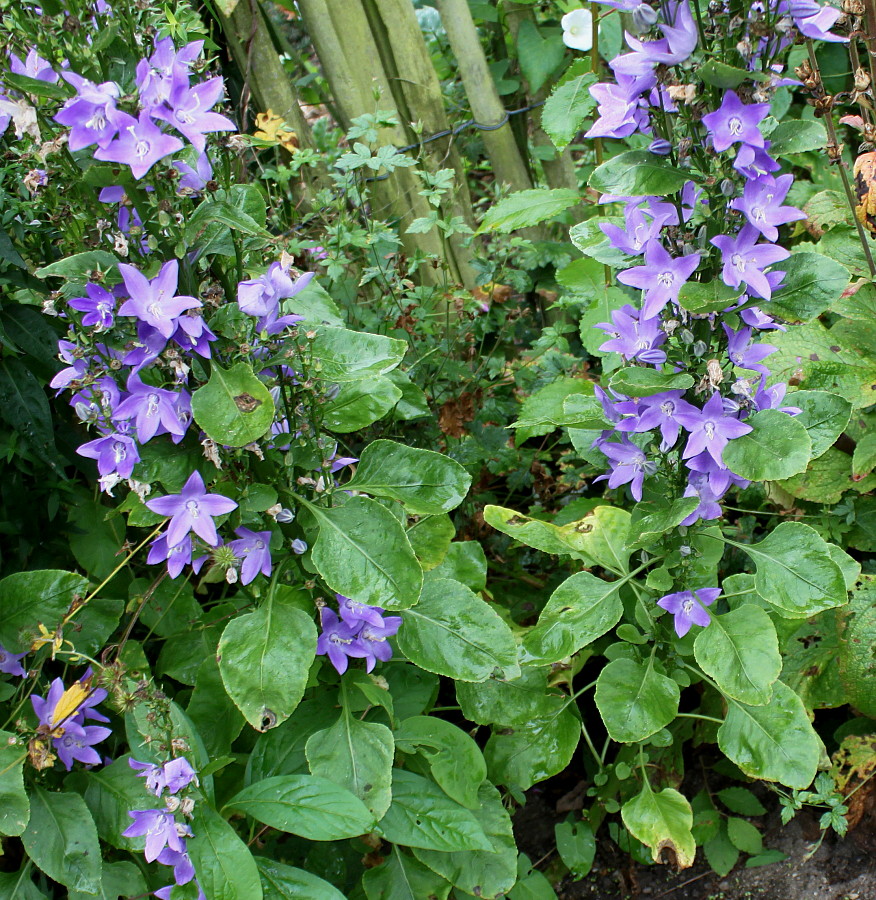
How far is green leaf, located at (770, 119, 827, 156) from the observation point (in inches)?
45.8

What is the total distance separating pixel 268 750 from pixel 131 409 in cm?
70

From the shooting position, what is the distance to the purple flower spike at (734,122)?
1117 millimetres

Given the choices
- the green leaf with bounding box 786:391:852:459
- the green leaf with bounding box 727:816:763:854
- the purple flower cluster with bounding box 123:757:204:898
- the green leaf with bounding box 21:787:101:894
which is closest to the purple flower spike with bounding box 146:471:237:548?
the purple flower cluster with bounding box 123:757:204:898

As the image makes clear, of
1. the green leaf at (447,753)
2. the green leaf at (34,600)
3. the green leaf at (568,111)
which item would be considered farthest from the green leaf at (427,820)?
the green leaf at (568,111)

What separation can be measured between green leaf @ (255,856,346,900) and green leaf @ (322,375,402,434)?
2.49ft

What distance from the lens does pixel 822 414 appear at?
4.77 ft

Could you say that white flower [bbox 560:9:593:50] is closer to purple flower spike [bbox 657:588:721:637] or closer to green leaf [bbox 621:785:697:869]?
purple flower spike [bbox 657:588:721:637]

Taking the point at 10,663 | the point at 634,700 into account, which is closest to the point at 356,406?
the point at 634,700

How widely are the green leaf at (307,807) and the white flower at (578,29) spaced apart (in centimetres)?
212

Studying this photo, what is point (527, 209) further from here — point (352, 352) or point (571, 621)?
point (571, 621)

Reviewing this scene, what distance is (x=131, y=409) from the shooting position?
1248 mm

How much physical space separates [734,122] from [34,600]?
1481 millimetres

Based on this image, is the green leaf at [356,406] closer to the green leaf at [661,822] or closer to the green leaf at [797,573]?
the green leaf at [797,573]

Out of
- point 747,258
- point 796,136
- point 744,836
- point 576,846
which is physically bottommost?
point 744,836
